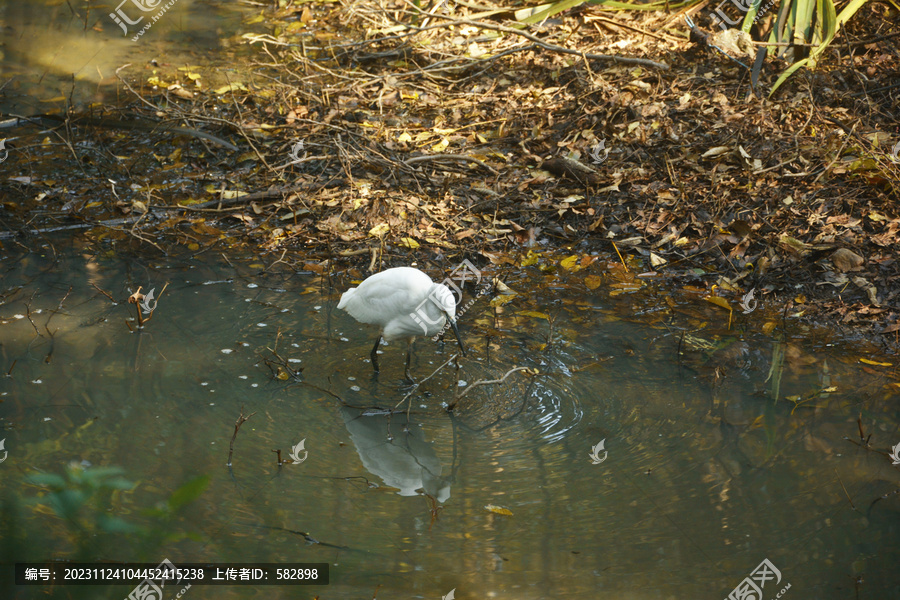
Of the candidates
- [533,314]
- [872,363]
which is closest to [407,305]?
[533,314]

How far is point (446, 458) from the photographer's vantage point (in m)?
3.96

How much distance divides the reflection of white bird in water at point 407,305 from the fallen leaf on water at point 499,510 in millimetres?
1184

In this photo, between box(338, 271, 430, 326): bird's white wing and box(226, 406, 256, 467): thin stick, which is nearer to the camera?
box(226, 406, 256, 467): thin stick

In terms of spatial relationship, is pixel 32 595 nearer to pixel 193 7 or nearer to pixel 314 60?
pixel 314 60

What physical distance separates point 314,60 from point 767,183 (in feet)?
18.6

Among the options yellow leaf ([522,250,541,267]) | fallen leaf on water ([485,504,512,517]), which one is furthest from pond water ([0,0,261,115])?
fallen leaf on water ([485,504,512,517])

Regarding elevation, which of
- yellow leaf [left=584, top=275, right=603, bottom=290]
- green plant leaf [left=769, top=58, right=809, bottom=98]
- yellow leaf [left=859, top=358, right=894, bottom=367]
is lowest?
yellow leaf [left=584, top=275, right=603, bottom=290]

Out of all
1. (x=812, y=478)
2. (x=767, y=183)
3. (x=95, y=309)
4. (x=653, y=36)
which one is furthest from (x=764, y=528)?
(x=653, y=36)
